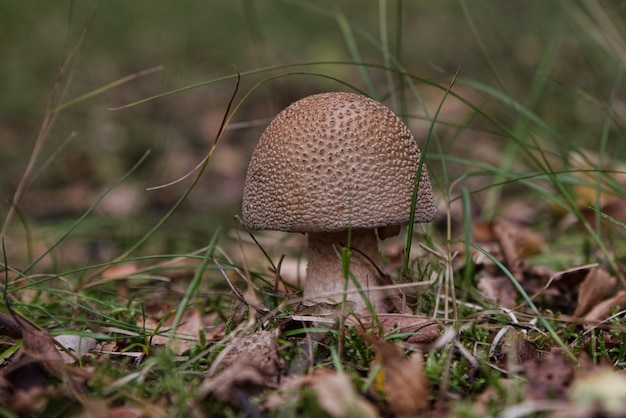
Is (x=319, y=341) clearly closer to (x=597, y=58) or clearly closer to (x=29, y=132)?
(x=597, y=58)

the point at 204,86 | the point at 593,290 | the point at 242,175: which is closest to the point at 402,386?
the point at 593,290

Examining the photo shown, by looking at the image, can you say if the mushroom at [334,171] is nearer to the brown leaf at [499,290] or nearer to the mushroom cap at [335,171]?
the mushroom cap at [335,171]

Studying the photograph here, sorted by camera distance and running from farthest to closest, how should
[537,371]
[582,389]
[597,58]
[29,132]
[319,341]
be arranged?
[29,132] → [597,58] → [319,341] → [537,371] → [582,389]

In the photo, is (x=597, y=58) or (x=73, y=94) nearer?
(x=597, y=58)

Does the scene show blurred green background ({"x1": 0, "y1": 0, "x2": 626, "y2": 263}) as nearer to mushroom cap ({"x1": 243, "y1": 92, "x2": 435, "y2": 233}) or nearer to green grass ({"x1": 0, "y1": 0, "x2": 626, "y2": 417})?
green grass ({"x1": 0, "y1": 0, "x2": 626, "y2": 417})

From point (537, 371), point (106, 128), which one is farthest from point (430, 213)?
point (106, 128)

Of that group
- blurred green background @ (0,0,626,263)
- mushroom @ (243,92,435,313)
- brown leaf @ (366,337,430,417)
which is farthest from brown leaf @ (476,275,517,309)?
brown leaf @ (366,337,430,417)
